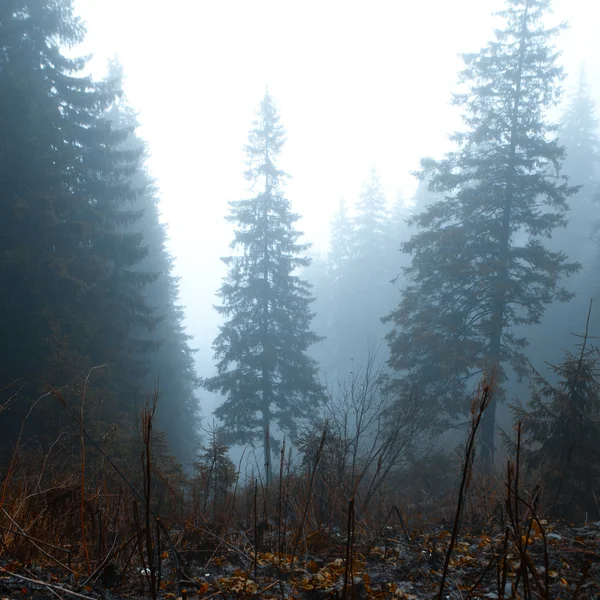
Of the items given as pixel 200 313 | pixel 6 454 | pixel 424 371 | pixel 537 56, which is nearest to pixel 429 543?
pixel 6 454

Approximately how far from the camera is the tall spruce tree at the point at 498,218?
11.7 metres

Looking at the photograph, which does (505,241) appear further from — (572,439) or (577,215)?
(577,215)

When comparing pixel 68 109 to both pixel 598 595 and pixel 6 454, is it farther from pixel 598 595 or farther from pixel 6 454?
pixel 598 595

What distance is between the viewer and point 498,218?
12.1 m

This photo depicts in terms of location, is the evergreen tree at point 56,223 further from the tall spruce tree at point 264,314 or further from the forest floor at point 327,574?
the forest floor at point 327,574

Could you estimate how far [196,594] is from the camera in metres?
2.03

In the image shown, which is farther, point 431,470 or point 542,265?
point 542,265

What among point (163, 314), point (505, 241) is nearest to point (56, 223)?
point (163, 314)

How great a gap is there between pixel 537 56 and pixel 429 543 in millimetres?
14312

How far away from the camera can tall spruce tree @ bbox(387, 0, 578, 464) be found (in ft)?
38.3

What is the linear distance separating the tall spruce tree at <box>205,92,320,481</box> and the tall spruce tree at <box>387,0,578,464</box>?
5.74 metres

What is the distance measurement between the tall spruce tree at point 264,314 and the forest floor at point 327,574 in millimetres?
13266

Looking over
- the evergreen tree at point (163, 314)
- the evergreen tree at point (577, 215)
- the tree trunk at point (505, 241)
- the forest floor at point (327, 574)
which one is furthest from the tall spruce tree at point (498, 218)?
the evergreen tree at point (577, 215)

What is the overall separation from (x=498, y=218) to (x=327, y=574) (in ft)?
40.2
